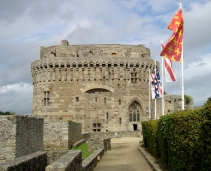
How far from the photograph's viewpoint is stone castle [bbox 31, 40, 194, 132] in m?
43.8

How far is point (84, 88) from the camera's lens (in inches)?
1753

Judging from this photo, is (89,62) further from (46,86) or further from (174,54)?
(174,54)

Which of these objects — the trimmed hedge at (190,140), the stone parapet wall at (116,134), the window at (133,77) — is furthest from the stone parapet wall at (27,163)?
the window at (133,77)

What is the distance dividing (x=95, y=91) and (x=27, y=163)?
36.4 m

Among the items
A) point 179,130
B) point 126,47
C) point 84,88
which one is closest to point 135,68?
point 126,47

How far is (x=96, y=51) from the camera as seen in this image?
1855 inches

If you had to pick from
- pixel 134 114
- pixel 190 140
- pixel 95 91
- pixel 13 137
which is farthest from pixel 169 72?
pixel 95 91

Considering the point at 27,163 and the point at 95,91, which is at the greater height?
the point at 95,91

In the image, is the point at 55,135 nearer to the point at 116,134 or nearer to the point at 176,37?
the point at 176,37

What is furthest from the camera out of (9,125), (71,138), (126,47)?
(126,47)

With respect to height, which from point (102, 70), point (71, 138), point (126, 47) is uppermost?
point (126, 47)

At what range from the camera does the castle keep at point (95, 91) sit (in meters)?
43.8

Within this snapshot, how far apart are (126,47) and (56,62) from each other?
35.1 feet

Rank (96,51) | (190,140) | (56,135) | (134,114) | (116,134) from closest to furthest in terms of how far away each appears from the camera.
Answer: (190,140) → (56,135) → (116,134) → (134,114) → (96,51)
